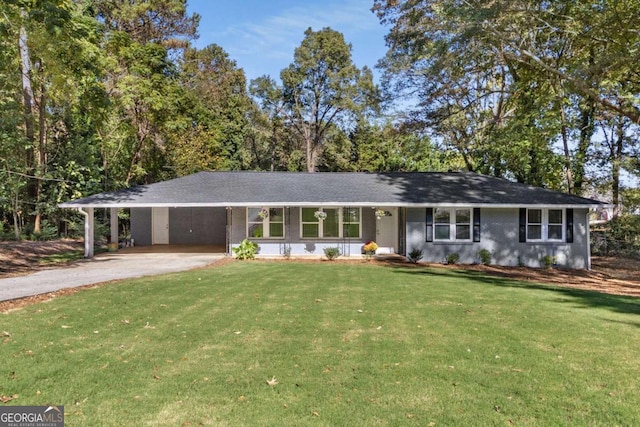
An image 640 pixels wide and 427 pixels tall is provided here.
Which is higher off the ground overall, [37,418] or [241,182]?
[241,182]

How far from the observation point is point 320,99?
37.7 m

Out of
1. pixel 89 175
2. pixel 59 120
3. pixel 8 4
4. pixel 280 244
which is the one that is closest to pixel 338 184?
pixel 280 244

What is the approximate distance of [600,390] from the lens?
14.2 feet

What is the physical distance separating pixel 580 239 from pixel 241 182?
14.8 meters

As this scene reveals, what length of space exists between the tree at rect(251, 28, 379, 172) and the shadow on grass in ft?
78.1

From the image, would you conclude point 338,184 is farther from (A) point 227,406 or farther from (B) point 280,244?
(A) point 227,406

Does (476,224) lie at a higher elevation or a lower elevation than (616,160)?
lower

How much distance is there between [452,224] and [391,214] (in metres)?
2.72

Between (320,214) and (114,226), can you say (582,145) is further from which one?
(114,226)

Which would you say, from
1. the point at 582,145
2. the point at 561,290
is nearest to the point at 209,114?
the point at 582,145

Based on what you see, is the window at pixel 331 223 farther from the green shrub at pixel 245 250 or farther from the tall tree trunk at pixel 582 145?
the tall tree trunk at pixel 582 145

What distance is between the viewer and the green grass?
387 cm

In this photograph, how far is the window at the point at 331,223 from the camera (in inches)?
712

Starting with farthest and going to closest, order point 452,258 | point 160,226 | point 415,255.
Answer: point 160,226 → point 452,258 → point 415,255
